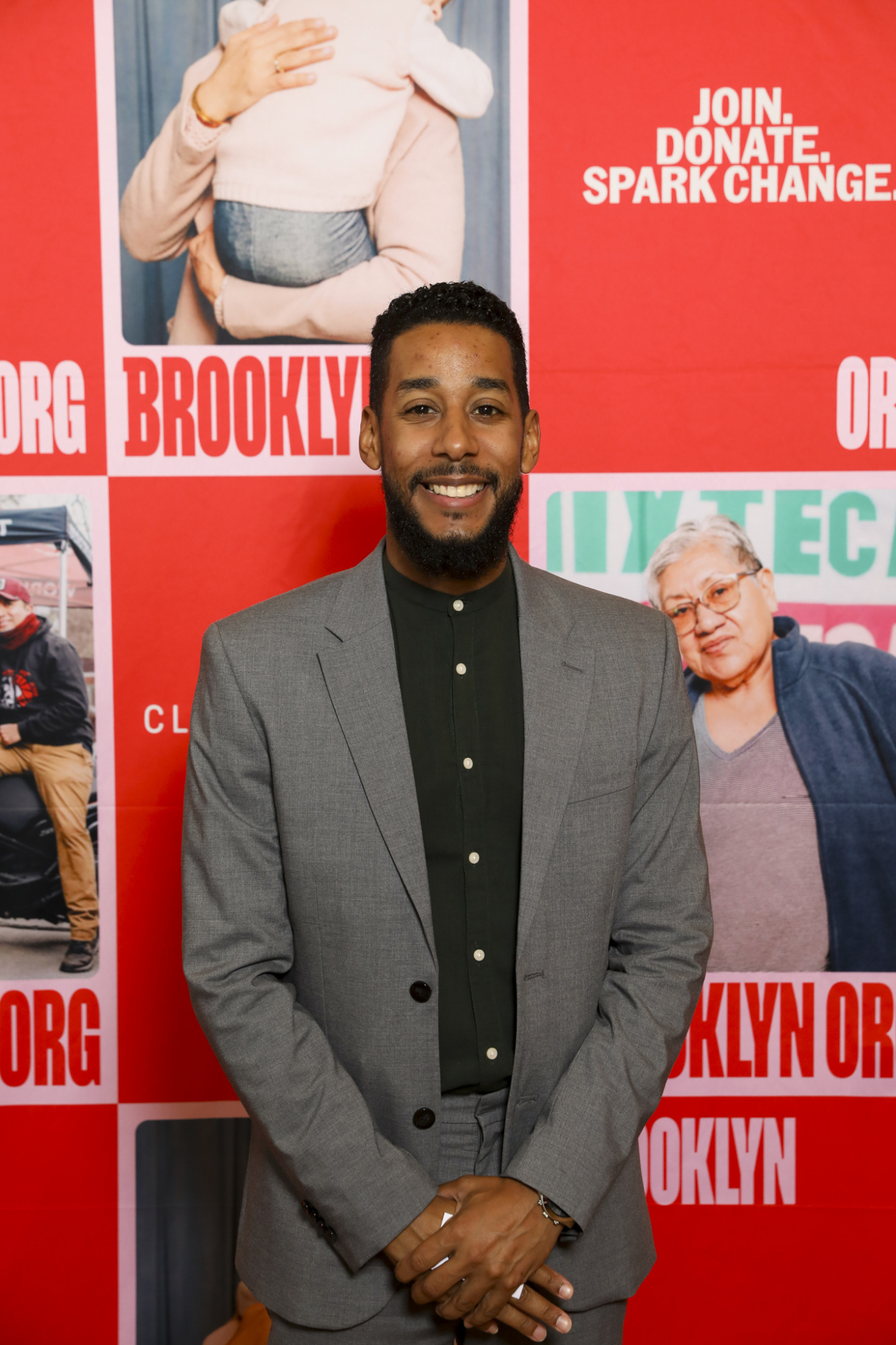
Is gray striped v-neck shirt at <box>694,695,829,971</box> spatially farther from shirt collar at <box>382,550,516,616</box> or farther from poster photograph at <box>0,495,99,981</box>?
poster photograph at <box>0,495,99,981</box>

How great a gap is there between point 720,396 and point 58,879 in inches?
60.8

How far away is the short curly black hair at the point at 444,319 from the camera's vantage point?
1393 millimetres

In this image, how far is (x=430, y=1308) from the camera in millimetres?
1292

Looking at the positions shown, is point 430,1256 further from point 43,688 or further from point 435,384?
point 43,688

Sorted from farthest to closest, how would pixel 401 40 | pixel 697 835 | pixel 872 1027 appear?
1. pixel 872 1027
2. pixel 401 40
3. pixel 697 835

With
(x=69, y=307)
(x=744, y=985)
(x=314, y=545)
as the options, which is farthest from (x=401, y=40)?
(x=744, y=985)

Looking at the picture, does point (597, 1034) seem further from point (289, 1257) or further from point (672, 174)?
point (672, 174)

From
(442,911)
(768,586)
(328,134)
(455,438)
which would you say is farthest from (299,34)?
(442,911)

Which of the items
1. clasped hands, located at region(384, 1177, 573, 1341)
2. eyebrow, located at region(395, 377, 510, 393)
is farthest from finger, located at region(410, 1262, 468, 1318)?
eyebrow, located at region(395, 377, 510, 393)

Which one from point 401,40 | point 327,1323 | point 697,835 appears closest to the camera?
point 327,1323

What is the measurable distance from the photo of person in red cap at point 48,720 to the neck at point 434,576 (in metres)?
0.88

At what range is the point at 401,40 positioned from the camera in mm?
1954

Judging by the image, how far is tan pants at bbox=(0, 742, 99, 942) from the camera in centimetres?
204

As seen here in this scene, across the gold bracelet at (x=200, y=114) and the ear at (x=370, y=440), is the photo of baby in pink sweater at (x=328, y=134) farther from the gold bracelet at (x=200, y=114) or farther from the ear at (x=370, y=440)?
the ear at (x=370, y=440)
